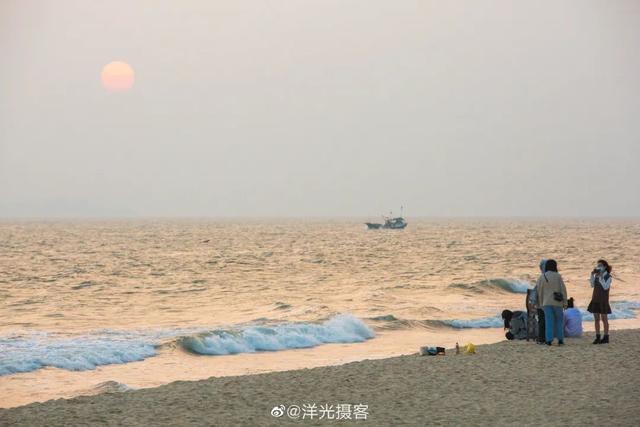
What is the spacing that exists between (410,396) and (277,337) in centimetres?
1081

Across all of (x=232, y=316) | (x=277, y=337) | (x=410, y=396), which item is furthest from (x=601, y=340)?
(x=232, y=316)

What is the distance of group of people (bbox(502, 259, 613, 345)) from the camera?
55.8 feet

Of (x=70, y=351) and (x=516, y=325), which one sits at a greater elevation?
(x=516, y=325)

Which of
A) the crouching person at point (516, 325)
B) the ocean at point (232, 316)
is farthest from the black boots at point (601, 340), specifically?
the ocean at point (232, 316)

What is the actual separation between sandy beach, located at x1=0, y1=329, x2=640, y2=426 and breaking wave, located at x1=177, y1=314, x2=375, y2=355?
659 cm

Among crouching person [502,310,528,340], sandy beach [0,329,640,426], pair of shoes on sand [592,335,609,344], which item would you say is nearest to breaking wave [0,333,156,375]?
sandy beach [0,329,640,426]

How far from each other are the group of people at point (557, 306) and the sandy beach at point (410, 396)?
4.65 feet

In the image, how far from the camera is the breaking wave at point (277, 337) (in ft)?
70.4

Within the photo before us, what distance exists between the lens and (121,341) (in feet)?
71.8

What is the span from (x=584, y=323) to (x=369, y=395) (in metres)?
14.8

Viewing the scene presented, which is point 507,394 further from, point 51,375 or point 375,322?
point 375,322

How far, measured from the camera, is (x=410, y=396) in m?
12.2

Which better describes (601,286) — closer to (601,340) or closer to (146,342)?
(601,340)

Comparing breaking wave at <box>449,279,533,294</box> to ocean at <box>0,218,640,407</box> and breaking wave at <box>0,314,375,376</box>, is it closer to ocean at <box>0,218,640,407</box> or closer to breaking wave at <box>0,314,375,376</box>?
ocean at <box>0,218,640,407</box>
